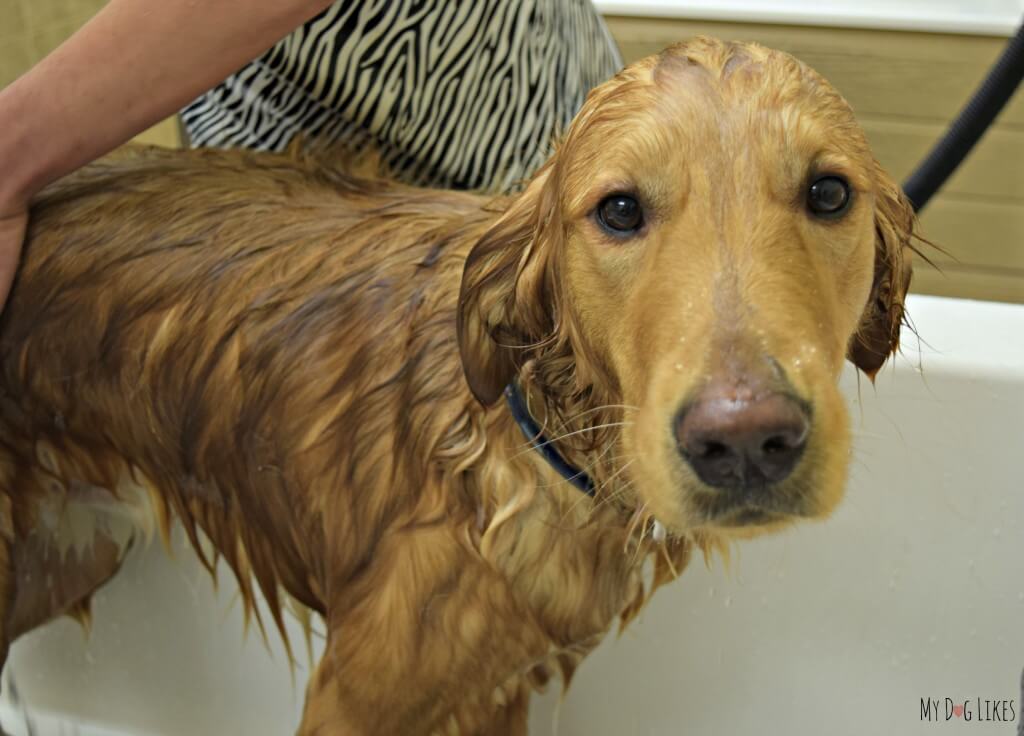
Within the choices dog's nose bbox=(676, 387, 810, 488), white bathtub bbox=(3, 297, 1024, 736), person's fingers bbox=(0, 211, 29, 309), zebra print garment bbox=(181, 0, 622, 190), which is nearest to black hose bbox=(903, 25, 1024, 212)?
white bathtub bbox=(3, 297, 1024, 736)

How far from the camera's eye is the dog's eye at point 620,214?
30.0 inches

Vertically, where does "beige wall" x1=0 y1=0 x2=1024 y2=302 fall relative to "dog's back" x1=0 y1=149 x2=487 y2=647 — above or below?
below

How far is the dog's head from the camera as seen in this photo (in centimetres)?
68

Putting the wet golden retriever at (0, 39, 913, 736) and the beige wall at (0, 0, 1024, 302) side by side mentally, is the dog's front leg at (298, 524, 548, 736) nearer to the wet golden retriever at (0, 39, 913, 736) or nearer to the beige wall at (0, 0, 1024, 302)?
the wet golden retriever at (0, 39, 913, 736)

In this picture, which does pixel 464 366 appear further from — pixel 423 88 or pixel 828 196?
pixel 423 88

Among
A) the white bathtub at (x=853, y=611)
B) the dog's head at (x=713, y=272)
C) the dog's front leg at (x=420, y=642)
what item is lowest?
the white bathtub at (x=853, y=611)

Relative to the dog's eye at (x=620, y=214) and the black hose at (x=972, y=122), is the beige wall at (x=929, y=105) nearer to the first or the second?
the black hose at (x=972, y=122)

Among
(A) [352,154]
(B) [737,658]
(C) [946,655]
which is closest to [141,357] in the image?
(A) [352,154]

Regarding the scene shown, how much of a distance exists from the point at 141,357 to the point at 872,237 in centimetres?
61

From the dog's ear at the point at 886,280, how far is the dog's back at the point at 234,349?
1.04ft

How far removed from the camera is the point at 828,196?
764 mm

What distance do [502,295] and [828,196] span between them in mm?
242

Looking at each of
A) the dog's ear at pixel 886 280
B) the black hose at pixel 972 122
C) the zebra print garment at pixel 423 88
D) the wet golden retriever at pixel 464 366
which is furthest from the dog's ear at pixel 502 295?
the black hose at pixel 972 122

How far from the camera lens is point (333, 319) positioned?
3.28 feet
